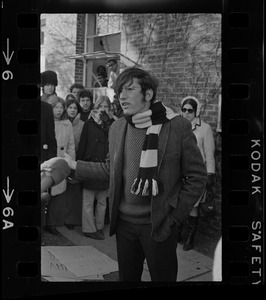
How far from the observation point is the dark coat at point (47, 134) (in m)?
3.88

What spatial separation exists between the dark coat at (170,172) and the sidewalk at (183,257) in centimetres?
Answer: 22

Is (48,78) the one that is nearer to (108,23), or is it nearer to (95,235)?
(108,23)

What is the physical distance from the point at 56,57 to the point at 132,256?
169cm

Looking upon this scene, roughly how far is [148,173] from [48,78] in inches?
42.1

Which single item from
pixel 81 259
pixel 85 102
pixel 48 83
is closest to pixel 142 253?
pixel 81 259

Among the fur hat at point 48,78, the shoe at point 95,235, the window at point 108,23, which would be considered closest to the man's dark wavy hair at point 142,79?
the window at point 108,23

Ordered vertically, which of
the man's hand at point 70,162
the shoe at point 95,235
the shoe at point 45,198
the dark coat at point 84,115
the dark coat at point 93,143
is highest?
the dark coat at point 84,115

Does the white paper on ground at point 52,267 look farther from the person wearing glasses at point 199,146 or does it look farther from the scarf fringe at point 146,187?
the person wearing glasses at point 199,146

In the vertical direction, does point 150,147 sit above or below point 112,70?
below

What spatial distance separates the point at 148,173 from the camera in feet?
12.6

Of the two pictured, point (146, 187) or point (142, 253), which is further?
point (142, 253)
